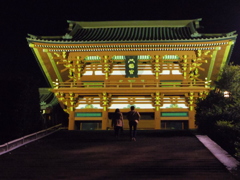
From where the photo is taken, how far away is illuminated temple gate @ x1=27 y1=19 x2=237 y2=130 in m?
22.5

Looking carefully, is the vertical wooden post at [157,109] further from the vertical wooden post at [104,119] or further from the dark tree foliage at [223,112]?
the dark tree foliage at [223,112]

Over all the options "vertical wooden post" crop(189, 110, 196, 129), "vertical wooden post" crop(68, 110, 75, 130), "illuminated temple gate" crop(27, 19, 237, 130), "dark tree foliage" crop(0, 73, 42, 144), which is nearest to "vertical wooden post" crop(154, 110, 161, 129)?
"illuminated temple gate" crop(27, 19, 237, 130)

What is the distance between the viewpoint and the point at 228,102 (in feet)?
56.7

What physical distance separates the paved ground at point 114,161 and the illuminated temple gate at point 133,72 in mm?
9706

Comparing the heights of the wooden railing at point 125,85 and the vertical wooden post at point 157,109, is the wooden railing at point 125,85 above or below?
above

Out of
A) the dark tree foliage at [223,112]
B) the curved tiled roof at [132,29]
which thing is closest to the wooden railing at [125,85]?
the curved tiled roof at [132,29]

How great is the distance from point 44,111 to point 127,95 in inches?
327

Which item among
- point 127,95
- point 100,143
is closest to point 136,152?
point 100,143

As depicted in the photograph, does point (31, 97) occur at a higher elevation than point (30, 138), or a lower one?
higher

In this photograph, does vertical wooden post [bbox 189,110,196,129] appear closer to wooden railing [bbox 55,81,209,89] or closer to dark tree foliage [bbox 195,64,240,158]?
wooden railing [bbox 55,81,209,89]

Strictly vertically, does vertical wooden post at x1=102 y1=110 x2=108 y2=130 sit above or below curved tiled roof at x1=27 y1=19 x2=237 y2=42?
below

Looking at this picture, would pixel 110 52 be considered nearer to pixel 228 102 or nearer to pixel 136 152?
pixel 228 102

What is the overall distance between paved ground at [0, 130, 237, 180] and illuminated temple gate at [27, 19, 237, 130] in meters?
9.71

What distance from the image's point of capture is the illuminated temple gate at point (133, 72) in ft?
73.9
